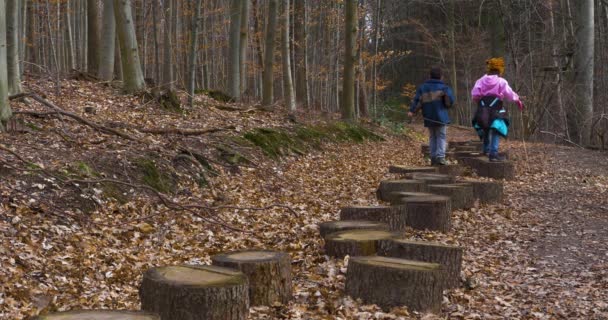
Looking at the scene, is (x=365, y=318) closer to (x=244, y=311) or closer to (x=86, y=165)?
(x=244, y=311)

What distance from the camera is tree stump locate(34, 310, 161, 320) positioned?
3.55m

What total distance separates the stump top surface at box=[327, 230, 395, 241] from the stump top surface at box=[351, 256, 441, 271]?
26.3 inches

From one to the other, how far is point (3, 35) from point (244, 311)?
18.9 ft

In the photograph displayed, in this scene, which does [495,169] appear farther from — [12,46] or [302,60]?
[302,60]

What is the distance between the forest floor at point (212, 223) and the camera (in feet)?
17.2

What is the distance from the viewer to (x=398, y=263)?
509 cm

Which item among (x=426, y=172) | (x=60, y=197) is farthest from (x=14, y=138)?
(x=426, y=172)

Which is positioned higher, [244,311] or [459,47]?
[459,47]

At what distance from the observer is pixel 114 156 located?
830 centimetres

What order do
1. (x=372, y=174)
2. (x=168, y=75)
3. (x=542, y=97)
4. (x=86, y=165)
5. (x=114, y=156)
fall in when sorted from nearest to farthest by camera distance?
(x=86, y=165)
(x=114, y=156)
(x=372, y=174)
(x=542, y=97)
(x=168, y=75)

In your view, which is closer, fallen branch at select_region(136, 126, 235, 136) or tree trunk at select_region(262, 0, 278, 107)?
fallen branch at select_region(136, 126, 235, 136)

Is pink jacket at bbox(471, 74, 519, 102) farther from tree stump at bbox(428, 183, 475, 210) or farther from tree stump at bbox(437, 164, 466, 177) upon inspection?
tree stump at bbox(428, 183, 475, 210)

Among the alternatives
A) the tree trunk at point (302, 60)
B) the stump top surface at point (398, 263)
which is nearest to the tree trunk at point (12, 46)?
the stump top surface at point (398, 263)

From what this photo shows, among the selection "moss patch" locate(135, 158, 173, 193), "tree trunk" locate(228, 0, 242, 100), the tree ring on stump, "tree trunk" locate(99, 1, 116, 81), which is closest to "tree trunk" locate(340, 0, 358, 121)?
"tree trunk" locate(228, 0, 242, 100)
